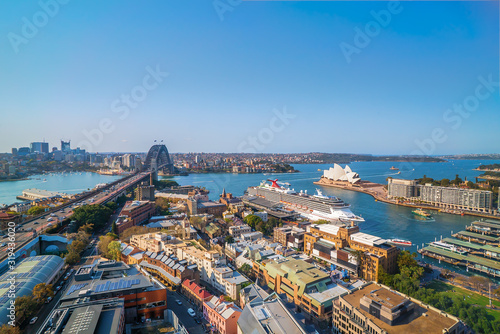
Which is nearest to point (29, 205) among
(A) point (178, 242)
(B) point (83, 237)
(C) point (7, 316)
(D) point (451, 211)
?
(B) point (83, 237)

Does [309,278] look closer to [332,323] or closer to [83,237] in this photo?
[332,323]

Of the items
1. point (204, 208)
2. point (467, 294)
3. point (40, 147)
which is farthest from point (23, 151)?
point (467, 294)

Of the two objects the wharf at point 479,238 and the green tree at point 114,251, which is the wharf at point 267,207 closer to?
the wharf at point 479,238

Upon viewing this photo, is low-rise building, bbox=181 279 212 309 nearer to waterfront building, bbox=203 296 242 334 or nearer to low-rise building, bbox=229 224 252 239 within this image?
waterfront building, bbox=203 296 242 334

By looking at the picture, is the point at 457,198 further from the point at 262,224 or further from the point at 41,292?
the point at 41,292

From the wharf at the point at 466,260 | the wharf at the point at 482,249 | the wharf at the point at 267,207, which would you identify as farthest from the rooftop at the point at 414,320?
the wharf at the point at 267,207

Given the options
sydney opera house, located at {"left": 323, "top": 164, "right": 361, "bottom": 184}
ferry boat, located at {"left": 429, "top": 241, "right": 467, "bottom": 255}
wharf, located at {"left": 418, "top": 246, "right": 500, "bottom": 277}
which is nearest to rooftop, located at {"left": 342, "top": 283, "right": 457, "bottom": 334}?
wharf, located at {"left": 418, "top": 246, "right": 500, "bottom": 277}
